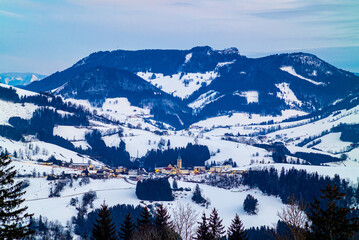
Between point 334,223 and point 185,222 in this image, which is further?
point 185,222

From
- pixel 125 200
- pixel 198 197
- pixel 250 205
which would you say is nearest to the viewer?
pixel 250 205

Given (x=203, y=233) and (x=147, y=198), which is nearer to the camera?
(x=203, y=233)

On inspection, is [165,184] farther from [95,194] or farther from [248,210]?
[248,210]

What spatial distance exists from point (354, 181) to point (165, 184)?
64969 mm

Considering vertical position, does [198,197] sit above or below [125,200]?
above

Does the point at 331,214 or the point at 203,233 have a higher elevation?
the point at 331,214

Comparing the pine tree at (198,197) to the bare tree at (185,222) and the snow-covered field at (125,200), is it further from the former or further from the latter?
the bare tree at (185,222)

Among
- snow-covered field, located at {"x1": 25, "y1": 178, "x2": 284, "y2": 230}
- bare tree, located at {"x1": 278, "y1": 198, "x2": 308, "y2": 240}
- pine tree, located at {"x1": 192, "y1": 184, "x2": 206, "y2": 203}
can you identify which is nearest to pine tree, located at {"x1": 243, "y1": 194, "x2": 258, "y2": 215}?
snow-covered field, located at {"x1": 25, "y1": 178, "x2": 284, "y2": 230}

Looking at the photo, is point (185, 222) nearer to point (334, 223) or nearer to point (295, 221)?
point (295, 221)

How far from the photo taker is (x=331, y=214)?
34438 millimetres

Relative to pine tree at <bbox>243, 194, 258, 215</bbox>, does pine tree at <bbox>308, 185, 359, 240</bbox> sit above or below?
above

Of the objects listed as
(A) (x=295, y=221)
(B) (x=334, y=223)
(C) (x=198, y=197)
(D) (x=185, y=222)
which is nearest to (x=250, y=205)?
(C) (x=198, y=197)

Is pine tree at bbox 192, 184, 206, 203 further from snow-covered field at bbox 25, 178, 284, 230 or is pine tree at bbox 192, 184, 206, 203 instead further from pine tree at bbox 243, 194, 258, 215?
pine tree at bbox 243, 194, 258, 215

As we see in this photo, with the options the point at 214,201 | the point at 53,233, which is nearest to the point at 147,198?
the point at 214,201
